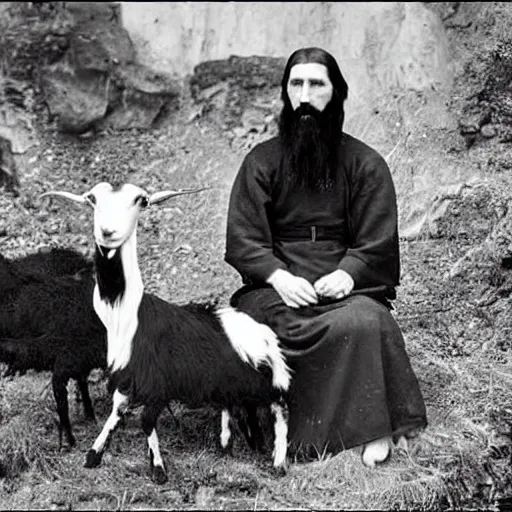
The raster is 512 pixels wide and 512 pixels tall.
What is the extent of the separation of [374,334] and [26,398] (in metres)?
2.21

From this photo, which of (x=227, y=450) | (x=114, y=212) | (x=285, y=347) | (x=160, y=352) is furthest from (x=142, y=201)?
(x=227, y=450)

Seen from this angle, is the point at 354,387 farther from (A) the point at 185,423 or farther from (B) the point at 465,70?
(B) the point at 465,70

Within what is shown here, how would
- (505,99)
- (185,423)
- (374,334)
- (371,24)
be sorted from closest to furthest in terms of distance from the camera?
(374,334) < (185,423) < (505,99) < (371,24)

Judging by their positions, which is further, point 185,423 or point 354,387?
point 185,423

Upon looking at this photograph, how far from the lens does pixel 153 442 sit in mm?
5668

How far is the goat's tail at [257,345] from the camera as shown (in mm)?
5758

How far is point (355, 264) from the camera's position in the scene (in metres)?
5.97

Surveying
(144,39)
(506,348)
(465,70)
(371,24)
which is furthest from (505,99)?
(144,39)

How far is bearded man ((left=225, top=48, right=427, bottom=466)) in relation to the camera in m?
5.75

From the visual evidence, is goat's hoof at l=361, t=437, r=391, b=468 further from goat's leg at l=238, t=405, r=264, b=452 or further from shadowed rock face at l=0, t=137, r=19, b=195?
Answer: shadowed rock face at l=0, t=137, r=19, b=195

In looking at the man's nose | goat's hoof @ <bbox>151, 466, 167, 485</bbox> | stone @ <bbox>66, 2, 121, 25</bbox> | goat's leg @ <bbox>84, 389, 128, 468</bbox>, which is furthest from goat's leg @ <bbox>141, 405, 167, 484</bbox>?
stone @ <bbox>66, 2, 121, 25</bbox>

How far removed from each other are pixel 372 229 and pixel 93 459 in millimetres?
1794

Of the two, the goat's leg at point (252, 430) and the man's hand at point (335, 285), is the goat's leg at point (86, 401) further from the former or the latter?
the man's hand at point (335, 285)

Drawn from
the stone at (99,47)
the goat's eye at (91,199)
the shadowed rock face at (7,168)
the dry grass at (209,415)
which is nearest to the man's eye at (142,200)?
the goat's eye at (91,199)
